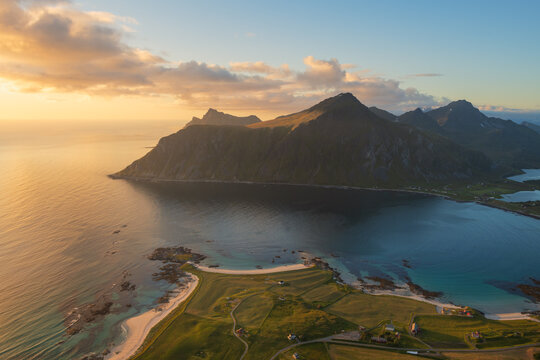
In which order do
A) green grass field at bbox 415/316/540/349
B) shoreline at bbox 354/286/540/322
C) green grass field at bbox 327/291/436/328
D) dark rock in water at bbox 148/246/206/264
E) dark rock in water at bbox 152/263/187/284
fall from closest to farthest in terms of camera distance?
green grass field at bbox 415/316/540/349 → green grass field at bbox 327/291/436/328 → shoreline at bbox 354/286/540/322 → dark rock in water at bbox 152/263/187/284 → dark rock in water at bbox 148/246/206/264

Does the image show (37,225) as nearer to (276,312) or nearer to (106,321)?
(106,321)

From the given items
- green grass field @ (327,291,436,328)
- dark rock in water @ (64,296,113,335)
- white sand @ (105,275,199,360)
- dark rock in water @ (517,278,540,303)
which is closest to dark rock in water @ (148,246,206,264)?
white sand @ (105,275,199,360)

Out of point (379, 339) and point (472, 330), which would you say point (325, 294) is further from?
point (472, 330)

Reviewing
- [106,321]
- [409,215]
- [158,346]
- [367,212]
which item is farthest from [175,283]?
[409,215]

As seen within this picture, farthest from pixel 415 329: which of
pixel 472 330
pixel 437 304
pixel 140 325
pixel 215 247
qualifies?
pixel 215 247

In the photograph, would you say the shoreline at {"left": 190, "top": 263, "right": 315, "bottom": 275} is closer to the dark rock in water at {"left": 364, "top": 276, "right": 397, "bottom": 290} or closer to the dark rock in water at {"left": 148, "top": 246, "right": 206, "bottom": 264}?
the dark rock in water at {"left": 148, "top": 246, "right": 206, "bottom": 264}
